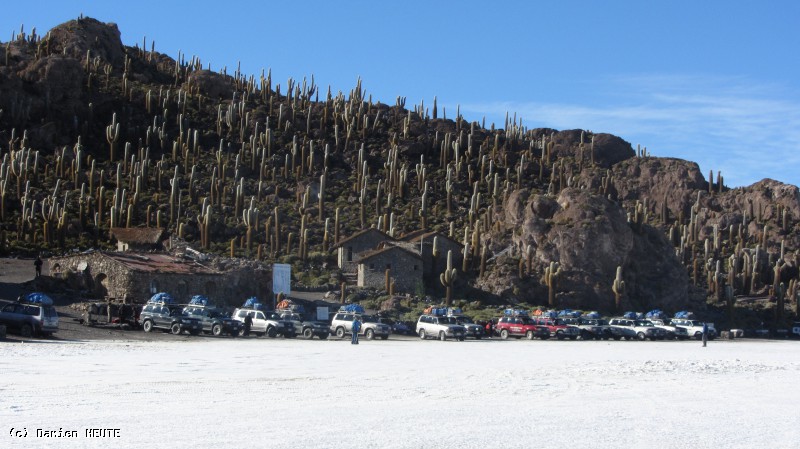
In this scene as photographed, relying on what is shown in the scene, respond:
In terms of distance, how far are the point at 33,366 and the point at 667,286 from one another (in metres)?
53.5

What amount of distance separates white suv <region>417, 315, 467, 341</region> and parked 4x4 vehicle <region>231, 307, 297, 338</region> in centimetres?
653

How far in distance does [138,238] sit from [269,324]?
24549mm

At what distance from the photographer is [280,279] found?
2056 inches

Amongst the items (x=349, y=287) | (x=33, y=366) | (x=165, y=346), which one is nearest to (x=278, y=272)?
(x=349, y=287)

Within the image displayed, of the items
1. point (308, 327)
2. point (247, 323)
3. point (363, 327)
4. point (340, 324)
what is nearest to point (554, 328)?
point (363, 327)

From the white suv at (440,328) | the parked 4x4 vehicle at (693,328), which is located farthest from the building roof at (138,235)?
the parked 4x4 vehicle at (693,328)

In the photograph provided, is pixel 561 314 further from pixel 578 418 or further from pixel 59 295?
pixel 578 418

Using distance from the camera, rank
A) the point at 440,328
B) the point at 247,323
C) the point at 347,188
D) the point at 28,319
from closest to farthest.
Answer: the point at 28,319, the point at 247,323, the point at 440,328, the point at 347,188

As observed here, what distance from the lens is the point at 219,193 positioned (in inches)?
2904

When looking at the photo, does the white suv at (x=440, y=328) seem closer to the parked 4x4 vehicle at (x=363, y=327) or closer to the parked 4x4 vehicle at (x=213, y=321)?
the parked 4x4 vehicle at (x=363, y=327)

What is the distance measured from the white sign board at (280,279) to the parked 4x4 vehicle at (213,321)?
11.6 meters

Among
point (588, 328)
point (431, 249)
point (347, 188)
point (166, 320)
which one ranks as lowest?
point (166, 320)

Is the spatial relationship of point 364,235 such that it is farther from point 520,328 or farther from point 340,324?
point 340,324

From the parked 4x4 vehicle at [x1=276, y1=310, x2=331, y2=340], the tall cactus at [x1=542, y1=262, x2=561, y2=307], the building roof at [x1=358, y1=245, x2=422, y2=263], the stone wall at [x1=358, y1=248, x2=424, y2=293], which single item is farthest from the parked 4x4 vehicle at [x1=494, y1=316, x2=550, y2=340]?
the building roof at [x1=358, y1=245, x2=422, y2=263]
